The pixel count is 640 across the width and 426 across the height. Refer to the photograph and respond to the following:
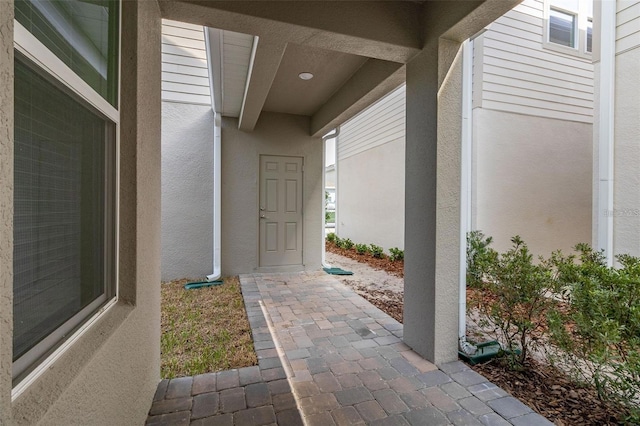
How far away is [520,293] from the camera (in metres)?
2.36

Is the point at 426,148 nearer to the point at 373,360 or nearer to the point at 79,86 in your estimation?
the point at 373,360

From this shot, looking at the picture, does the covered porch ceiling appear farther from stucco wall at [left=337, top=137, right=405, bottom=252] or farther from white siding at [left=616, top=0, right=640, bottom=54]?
stucco wall at [left=337, top=137, right=405, bottom=252]

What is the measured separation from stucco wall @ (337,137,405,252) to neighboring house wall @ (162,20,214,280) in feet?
13.4

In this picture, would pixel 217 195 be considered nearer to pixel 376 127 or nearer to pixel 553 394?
pixel 376 127

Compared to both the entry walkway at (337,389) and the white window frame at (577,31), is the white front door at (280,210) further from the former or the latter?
the white window frame at (577,31)

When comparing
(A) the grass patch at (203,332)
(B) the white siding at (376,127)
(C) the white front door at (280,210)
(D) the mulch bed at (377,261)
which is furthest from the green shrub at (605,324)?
(B) the white siding at (376,127)

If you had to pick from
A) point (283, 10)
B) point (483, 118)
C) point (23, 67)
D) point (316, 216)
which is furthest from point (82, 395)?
point (483, 118)

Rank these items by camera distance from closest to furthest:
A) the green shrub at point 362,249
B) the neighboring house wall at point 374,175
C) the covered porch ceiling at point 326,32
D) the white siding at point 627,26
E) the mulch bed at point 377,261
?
the covered porch ceiling at point 326,32 < the white siding at point 627,26 < the mulch bed at point 377,261 < the neighboring house wall at point 374,175 < the green shrub at point 362,249

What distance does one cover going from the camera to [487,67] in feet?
17.0

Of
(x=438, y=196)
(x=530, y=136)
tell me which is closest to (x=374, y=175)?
(x=530, y=136)

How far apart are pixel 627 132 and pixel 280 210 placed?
502cm

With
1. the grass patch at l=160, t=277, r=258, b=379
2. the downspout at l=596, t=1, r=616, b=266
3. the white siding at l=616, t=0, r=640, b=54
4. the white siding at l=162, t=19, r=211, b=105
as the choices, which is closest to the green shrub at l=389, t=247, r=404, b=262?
the downspout at l=596, t=1, r=616, b=266

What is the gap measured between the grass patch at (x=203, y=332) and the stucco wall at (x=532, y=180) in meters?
4.13

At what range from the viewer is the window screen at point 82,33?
0.96 m
